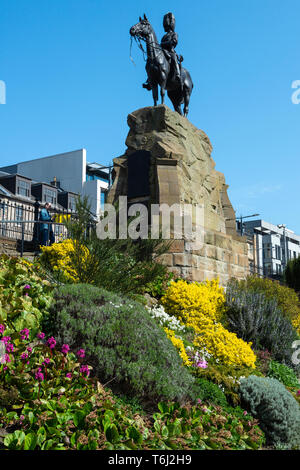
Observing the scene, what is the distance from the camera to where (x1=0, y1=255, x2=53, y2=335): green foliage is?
195 inches

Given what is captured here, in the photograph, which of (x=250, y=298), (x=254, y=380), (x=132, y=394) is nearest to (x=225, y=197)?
(x=250, y=298)

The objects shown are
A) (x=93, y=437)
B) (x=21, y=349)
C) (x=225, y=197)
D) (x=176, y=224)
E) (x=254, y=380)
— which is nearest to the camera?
(x=93, y=437)

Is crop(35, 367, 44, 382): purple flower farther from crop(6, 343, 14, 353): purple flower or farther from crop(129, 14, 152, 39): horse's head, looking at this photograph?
crop(129, 14, 152, 39): horse's head

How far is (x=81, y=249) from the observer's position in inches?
281

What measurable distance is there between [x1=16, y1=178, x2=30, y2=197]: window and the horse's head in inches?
900

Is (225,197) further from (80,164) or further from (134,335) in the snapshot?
(80,164)

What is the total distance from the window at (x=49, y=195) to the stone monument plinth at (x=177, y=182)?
2342cm

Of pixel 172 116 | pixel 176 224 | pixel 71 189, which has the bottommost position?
pixel 176 224

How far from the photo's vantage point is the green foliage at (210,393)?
5.31 meters

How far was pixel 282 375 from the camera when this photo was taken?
7.62 m

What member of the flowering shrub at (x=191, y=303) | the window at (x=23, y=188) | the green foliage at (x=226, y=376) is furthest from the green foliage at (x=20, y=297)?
the window at (x=23, y=188)

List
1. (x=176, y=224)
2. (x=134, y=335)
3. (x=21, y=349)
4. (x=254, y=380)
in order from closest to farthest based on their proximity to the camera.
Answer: (x=21, y=349)
(x=134, y=335)
(x=254, y=380)
(x=176, y=224)

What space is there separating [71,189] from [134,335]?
37.9 meters

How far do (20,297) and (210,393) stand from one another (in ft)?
8.41
